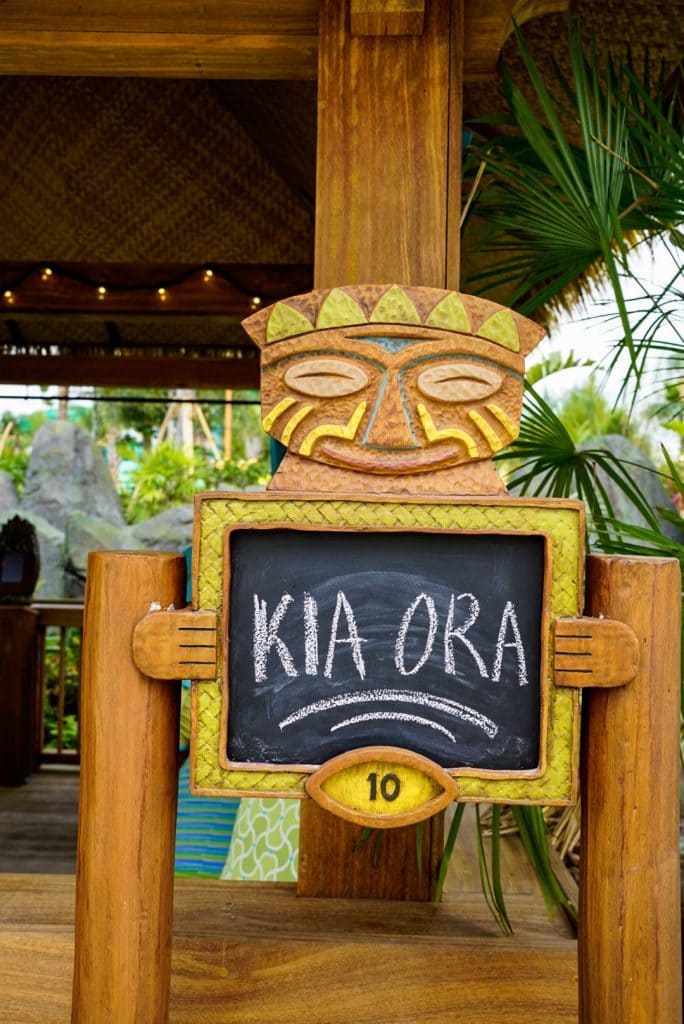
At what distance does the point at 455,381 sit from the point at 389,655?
13.7 inches

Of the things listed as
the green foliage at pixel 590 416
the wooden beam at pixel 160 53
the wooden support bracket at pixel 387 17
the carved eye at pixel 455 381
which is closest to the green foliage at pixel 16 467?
the green foliage at pixel 590 416

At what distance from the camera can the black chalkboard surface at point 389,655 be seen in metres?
1.02

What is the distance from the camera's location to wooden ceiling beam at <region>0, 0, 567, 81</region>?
1.46m

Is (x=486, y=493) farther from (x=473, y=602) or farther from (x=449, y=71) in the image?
(x=449, y=71)

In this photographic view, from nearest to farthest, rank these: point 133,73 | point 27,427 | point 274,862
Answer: point 133,73 → point 274,862 → point 27,427

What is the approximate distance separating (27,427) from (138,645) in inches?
545

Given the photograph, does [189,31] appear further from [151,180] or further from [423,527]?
[151,180]

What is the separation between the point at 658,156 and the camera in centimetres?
144

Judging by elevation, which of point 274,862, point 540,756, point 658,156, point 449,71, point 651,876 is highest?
point 449,71

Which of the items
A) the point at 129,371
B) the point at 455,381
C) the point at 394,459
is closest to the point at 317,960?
the point at 394,459

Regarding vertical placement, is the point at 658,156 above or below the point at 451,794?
above

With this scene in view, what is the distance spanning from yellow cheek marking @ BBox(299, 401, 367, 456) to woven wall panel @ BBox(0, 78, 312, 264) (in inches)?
107

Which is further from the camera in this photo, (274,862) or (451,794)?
(274,862)

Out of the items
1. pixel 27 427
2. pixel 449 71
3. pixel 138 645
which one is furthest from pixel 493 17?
pixel 27 427
